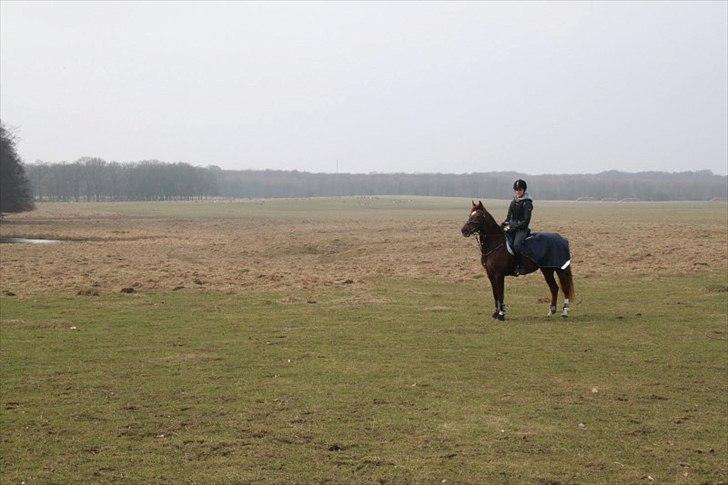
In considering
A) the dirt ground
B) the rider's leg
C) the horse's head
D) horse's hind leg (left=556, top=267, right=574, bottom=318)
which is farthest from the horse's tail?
the dirt ground

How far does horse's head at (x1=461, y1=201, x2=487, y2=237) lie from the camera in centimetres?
1728

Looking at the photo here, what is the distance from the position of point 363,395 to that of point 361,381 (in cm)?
87

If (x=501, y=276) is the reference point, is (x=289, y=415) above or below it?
below

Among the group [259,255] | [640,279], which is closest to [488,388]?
[640,279]

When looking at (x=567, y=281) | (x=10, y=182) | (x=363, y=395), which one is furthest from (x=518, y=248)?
(x=10, y=182)

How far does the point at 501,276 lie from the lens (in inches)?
693

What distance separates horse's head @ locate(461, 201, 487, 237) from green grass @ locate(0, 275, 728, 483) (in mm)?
2205

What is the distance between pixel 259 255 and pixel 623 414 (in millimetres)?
30596

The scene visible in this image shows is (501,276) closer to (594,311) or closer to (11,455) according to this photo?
(594,311)

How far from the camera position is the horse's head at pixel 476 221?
56.7 feet

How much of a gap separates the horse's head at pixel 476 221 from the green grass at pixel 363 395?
2205 mm

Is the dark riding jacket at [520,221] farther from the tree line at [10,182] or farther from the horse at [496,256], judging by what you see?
the tree line at [10,182]

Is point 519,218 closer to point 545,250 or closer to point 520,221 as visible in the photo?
point 520,221

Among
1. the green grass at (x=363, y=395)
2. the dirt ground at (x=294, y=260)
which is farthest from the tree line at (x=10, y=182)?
the green grass at (x=363, y=395)
